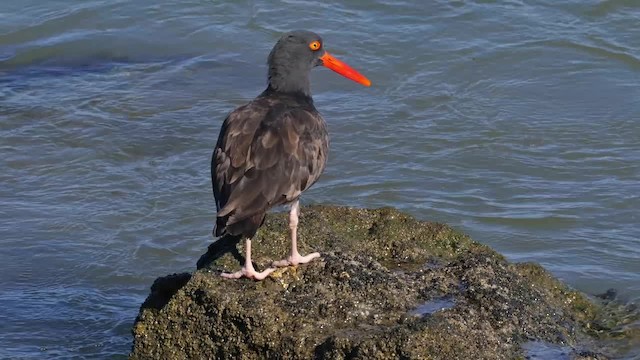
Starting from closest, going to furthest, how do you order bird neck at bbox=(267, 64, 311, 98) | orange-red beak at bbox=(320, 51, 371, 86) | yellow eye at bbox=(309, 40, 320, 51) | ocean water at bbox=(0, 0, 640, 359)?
bird neck at bbox=(267, 64, 311, 98) → yellow eye at bbox=(309, 40, 320, 51) → orange-red beak at bbox=(320, 51, 371, 86) → ocean water at bbox=(0, 0, 640, 359)

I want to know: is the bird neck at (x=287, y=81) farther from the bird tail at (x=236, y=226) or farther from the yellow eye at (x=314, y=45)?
the bird tail at (x=236, y=226)

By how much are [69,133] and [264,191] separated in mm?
5069

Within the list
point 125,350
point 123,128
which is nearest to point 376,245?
point 125,350

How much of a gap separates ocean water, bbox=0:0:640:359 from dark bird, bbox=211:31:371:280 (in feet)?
4.91

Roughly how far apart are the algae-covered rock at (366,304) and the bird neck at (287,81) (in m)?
1.03

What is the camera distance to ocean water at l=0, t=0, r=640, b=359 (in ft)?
25.8

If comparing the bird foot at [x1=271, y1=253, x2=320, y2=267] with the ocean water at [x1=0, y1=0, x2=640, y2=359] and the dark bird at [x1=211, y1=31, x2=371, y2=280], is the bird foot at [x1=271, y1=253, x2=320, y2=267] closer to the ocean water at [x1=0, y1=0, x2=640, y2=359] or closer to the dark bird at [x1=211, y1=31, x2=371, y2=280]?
the dark bird at [x1=211, y1=31, x2=371, y2=280]

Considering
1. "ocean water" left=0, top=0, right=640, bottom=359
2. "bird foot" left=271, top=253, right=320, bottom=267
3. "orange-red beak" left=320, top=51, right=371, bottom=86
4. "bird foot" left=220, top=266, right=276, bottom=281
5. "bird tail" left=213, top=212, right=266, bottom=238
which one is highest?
"orange-red beak" left=320, top=51, right=371, bottom=86

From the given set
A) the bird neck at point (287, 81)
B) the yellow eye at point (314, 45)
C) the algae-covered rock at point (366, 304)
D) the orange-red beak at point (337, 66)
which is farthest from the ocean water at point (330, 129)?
the yellow eye at point (314, 45)

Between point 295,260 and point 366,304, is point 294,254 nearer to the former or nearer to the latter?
point 295,260

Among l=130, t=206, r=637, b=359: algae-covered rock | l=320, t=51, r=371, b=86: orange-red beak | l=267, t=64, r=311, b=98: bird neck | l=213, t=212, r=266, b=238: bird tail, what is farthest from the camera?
l=320, t=51, r=371, b=86: orange-red beak

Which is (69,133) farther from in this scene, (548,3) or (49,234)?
(548,3)

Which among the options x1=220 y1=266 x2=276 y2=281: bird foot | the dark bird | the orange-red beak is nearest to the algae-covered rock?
x1=220 y1=266 x2=276 y2=281: bird foot

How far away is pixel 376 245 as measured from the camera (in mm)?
5848
